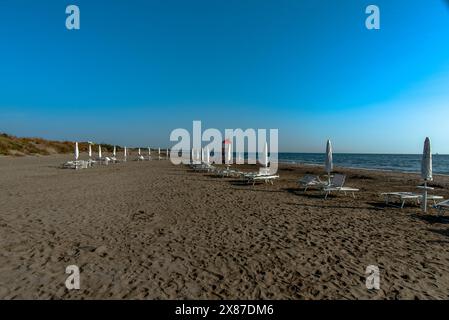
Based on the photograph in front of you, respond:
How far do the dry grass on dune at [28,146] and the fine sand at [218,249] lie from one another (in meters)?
29.9

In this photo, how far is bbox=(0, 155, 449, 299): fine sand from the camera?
3.50 m

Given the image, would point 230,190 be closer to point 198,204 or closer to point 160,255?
point 198,204

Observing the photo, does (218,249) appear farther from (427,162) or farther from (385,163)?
(385,163)

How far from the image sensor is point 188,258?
4430 millimetres

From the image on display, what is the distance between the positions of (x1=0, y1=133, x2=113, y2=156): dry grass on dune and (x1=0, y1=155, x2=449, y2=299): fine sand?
98.0ft

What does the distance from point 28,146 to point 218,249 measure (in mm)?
41713

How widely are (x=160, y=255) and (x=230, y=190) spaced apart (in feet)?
23.7

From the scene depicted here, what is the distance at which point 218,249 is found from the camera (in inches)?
189

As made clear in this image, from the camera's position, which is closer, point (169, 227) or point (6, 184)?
point (169, 227)

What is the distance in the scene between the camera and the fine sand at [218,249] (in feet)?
11.5

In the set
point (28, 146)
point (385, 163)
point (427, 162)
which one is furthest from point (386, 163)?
point (28, 146)

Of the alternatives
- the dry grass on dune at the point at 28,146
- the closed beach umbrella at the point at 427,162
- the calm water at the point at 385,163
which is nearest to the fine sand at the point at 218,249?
the closed beach umbrella at the point at 427,162
